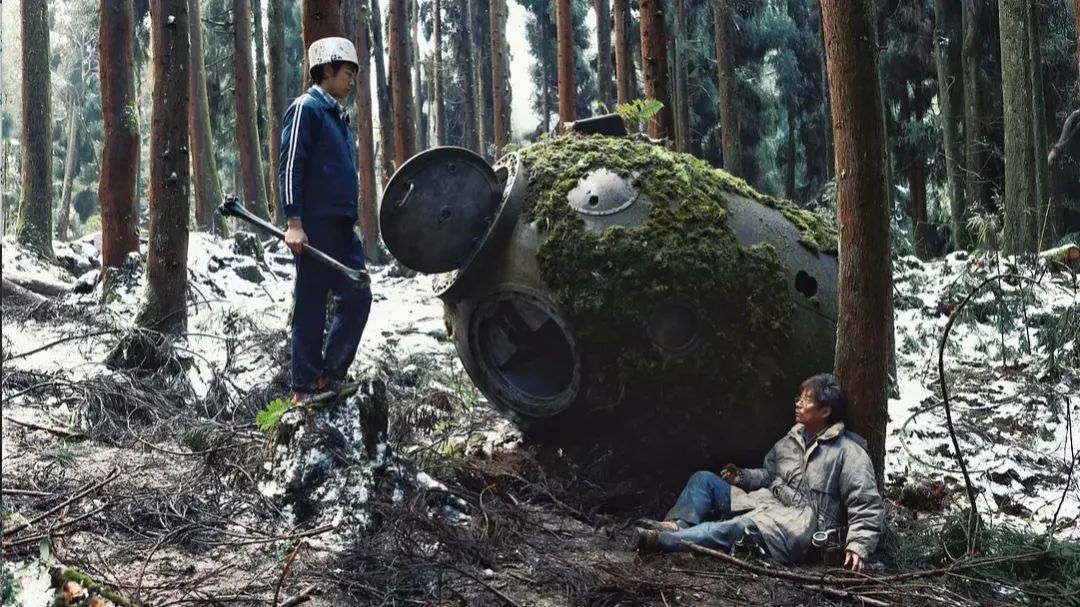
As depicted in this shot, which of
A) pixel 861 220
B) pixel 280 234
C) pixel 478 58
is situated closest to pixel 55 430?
pixel 280 234

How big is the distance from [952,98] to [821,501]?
59.9 ft

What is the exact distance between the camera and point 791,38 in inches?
1200

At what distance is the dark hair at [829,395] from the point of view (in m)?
4.98

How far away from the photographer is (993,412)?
7.71 m

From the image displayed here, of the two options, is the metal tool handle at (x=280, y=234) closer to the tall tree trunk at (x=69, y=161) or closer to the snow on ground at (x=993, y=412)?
the snow on ground at (x=993, y=412)

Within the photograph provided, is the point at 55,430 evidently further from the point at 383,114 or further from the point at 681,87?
the point at 383,114

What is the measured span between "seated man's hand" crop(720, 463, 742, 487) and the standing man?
7.30 feet

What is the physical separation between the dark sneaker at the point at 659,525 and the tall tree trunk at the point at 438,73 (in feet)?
77.0

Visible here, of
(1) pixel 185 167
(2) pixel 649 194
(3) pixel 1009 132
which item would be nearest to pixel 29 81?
(1) pixel 185 167

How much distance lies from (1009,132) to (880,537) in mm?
9030

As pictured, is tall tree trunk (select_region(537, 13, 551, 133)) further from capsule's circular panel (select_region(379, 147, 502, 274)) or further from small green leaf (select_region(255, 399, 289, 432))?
small green leaf (select_region(255, 399, 289, 432))

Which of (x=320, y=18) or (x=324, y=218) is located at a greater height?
(x=320, y=18)

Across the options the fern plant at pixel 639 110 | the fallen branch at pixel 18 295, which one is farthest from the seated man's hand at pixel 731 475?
the fallen branch at pixel 18 295

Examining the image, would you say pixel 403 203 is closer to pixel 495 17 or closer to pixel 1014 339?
pixel 1014 339
